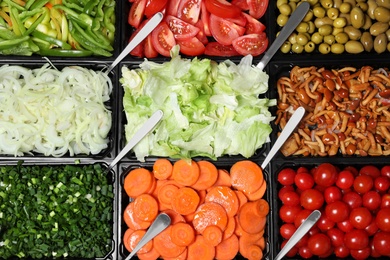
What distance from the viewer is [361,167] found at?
3473 millimetres

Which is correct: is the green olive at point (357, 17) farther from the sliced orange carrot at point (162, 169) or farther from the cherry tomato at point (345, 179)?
the sliced orange carrot at point (162, 169)

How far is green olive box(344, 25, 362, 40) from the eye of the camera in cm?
357

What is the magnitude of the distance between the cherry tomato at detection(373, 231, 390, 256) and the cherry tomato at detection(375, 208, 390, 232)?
4 cm

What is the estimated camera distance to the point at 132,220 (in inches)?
130

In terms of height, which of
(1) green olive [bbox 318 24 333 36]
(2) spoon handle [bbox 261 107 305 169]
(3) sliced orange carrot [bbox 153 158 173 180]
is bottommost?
(3) sliced orange carrot [bbox 153 158 173 180]

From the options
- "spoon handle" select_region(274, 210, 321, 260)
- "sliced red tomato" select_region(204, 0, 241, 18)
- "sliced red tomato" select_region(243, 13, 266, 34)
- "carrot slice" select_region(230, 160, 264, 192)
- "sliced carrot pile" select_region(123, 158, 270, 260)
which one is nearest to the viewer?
"spoon handle" select_region(274, 210, 321, 260)

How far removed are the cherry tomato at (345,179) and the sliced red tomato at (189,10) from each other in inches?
58.6

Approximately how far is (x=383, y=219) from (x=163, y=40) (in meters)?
1.89

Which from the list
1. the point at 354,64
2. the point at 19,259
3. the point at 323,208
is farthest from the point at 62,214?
the point at 354,64

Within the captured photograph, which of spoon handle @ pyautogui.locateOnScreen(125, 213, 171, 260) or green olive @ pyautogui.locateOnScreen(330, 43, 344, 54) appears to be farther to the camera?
green olive @ pyautogui.locateOnScreen(330, 43, 344, 54)

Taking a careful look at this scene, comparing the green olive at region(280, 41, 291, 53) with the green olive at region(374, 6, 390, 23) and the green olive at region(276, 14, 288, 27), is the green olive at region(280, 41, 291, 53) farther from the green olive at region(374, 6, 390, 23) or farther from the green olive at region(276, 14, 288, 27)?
the green olive at region(374, 6, 390, 23)

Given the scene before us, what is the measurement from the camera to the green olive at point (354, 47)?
3547 millimetres

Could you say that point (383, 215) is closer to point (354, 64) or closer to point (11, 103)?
point (354, 64)

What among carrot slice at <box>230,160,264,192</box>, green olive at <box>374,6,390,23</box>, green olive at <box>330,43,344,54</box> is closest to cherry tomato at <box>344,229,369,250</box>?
carrot slice at <box>230,160,264,192</box>
